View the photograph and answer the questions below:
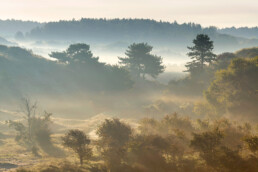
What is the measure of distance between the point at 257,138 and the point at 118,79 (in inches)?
2884

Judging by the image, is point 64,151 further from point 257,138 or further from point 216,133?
point 257,138

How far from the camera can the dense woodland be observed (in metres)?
24.9

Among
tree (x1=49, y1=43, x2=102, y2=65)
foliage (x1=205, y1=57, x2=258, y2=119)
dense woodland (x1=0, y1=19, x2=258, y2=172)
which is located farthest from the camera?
tree (x1=49, y1=43, x2=102, y2=65)

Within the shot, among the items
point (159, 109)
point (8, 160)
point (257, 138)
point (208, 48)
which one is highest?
point (208, 48)

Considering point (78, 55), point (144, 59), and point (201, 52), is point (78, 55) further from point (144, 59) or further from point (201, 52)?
point (201, 52)

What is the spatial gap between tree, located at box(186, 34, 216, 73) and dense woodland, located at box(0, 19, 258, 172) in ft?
0.92

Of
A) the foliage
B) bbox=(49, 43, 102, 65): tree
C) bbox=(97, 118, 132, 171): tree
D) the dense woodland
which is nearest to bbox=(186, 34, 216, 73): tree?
A: the dense woodland

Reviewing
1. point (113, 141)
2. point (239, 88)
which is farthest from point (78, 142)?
point (239, 88)

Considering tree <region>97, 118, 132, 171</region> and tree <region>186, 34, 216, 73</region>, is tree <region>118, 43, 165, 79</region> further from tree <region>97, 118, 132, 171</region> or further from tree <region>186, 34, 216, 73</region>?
tree <region>97, 118, 132, 171</region>

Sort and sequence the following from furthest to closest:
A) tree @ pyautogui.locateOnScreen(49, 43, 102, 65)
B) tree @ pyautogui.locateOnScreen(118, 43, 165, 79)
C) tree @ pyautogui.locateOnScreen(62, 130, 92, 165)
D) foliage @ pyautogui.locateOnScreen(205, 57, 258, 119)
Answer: tree @ pyautogui.locateOnScreen(49, 43, 102, 65), tree @ pyautogui.locateOnScreen(118, 43, 165, 79), foliage @ pyautogui.locateOnScreen(205, 57, 258, 119), tree @ pyautogui.locateOnScreen(62, 130, 92, 165)

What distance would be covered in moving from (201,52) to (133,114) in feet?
85.7

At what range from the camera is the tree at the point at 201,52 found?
234 ft

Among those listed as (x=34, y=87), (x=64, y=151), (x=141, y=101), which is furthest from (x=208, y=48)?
(x=34, y=87)

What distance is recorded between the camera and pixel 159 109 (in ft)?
225
